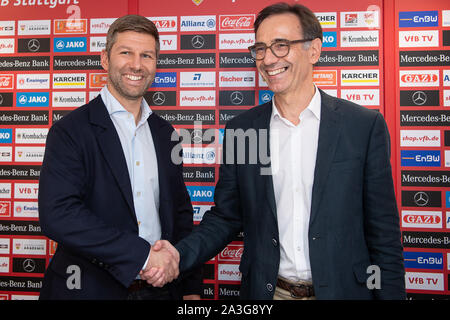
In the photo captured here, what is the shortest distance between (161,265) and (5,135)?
8.20 feet

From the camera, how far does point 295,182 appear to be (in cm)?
167

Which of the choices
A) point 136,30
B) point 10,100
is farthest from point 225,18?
point 10,100

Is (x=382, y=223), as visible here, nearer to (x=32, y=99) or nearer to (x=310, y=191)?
(x=310, y=191)

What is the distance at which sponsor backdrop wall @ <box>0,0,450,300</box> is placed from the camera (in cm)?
297

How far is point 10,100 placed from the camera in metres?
3.33

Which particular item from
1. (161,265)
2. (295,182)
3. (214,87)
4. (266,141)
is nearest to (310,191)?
(295,182)

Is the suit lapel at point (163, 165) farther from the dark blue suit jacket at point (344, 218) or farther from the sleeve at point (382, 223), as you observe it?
the sleeve at point (382, 223)

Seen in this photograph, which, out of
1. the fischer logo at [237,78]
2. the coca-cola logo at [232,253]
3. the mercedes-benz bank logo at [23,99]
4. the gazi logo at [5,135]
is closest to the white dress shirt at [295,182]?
the fischer logo at [237,78]

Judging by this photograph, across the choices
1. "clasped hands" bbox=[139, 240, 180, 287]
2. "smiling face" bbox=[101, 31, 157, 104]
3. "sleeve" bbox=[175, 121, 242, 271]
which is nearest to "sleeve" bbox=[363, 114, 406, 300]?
"sleeve" bbox=[175, 121, 242, 271]

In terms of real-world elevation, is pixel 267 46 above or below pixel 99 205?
above

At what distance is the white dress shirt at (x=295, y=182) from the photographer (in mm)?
1609

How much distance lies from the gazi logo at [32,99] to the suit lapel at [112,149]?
1.73 m

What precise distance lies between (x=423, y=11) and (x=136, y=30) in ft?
8.29

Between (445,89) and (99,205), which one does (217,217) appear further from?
(445,89)
